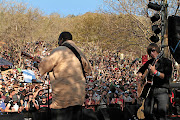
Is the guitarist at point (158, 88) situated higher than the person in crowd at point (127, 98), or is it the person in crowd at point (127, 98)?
the guitarist at point (158, 88)

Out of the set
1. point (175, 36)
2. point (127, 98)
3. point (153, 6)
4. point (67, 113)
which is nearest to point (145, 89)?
point (175, 36)

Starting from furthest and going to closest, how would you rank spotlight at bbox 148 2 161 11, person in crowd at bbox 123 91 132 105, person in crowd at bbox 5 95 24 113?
person in crowd at bbox 123 91 132 105, person in crowd at bbox 5 95 24 113, spotlight at bbox 148 2 161 11

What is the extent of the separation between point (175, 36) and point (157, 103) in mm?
1263

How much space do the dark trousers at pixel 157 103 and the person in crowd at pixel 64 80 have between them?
4.74 ft

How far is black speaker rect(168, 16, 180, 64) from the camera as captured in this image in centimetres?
450

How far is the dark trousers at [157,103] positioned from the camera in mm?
4108

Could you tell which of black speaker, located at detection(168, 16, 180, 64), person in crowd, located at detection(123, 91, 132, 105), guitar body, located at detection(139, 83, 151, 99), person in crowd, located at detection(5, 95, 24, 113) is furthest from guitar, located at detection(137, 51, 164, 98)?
person in crowd, located at detection(123, 91, 132, 105)

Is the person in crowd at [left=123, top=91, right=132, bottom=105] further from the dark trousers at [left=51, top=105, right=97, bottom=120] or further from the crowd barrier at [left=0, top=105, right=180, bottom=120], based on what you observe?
the dark trousers at [left=51, top=105, right=97, bottom=120]

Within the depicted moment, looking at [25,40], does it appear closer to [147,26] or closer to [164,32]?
[147,26]

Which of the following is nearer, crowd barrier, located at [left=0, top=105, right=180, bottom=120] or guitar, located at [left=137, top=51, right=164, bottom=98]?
guitar, located at [left=137, top=51, right=164, bottom=98]

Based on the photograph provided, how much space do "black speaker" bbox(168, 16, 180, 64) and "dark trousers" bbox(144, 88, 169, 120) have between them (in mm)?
731

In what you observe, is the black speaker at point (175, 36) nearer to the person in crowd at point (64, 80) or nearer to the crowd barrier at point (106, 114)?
the crowd barrier at point (106, 114)

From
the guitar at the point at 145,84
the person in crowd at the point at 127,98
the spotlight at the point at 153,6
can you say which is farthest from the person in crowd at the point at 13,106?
the guitar at the point at 145,84

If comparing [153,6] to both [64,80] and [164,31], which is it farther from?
[64,80]
